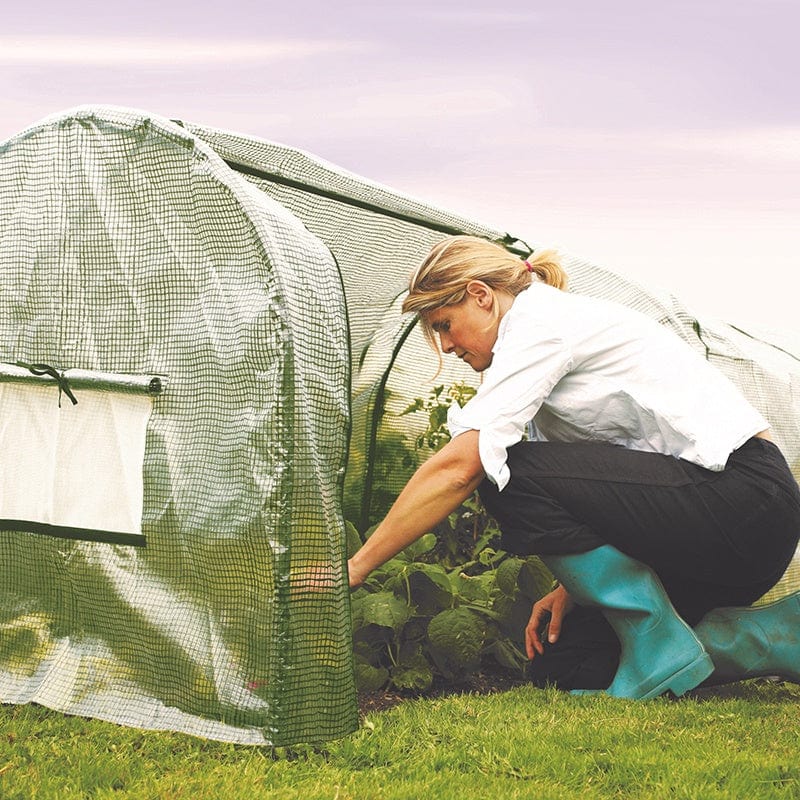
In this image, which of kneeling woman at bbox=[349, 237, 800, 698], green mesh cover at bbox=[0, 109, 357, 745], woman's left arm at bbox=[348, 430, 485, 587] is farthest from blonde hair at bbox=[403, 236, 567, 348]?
woman's left arm at bbox=[348, 430, 485, 587]

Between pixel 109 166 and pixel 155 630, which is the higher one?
pixel 109 166

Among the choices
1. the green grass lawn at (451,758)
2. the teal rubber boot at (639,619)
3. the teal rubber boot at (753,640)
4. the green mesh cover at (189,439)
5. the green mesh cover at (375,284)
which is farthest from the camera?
the green mesh cover at (375,284)

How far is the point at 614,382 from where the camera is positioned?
3.50m

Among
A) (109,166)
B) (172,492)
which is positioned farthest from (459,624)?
(109,166)

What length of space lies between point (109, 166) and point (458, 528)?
1799 mm

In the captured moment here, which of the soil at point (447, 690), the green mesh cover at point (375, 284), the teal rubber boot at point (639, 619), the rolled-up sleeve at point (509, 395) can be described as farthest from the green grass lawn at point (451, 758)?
the green mesh cover at point (375, 284)

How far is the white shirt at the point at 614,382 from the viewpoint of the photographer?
3.35 meters

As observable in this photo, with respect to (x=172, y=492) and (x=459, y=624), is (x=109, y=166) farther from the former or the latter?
(x=459, y=624)

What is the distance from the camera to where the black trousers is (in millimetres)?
3418

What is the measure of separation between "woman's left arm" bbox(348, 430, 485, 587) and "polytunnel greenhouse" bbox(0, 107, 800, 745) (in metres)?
0.14

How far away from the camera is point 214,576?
3.18m

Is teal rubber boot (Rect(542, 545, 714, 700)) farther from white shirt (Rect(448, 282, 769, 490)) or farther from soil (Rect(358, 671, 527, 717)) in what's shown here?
soil (Rect(358, 671, 527, 717))

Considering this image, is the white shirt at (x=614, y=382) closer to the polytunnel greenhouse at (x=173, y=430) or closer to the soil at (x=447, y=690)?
the polytunnel greenhouse at (x=173, y=430)

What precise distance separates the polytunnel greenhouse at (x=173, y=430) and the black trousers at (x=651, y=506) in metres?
0.55
